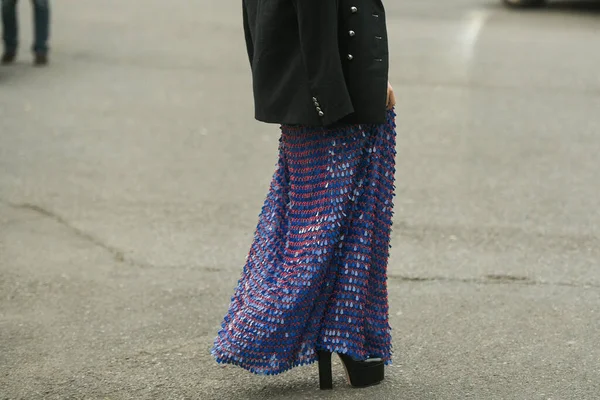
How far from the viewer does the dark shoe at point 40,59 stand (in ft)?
37.7

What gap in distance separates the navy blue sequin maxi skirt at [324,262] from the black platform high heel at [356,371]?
0.06 m

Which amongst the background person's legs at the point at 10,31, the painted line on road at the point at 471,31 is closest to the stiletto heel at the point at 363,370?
the painted line on road at the point at 471,31

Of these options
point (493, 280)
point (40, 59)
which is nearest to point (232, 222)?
point (493, 280)

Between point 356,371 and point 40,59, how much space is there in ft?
27.7

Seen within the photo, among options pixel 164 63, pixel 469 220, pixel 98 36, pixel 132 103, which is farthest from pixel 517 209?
pixel 98 36

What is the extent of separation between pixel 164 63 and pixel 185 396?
8.20 m

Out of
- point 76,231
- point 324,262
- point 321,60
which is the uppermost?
point 321,60

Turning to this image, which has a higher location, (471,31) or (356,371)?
(356,371)

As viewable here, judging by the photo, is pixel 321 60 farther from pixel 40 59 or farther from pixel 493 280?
pixel 40 59

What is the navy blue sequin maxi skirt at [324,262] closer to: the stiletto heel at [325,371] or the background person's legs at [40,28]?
the stiletto heel at [325,371]

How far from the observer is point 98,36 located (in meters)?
13.4

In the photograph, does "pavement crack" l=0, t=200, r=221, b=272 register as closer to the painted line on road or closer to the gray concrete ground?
the gray concrete ground

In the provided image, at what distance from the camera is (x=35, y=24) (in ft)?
37.7

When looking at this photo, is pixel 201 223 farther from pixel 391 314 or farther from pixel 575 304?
pixel 575 304
